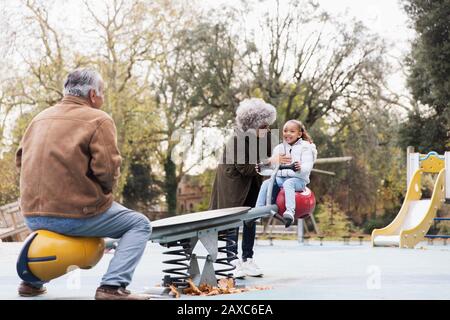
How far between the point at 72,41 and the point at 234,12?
5.68 meters

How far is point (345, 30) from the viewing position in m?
25.6

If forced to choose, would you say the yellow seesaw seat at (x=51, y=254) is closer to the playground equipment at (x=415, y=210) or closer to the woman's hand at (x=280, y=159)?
the woman's hand at (x=280, y=159)

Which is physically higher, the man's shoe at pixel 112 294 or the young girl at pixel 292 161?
the young girl at pixel 292 161

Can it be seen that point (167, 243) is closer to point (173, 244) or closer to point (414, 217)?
point (173, 244)

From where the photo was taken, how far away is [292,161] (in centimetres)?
697

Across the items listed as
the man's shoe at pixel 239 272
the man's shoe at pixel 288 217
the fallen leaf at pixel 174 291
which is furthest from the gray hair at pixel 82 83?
the man's shoe at pixel 239 272

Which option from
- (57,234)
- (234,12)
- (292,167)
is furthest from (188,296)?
(234,12)

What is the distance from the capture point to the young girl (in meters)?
6.77

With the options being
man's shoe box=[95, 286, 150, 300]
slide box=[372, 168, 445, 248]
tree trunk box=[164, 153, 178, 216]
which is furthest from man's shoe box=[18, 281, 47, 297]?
tree trunk box=[164, 153, 178, 216]

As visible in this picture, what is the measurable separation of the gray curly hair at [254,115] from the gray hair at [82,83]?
2.16 meters

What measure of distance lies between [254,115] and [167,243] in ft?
5.66

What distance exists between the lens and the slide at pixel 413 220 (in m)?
14.3

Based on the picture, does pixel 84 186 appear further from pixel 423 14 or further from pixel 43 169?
pixel 423 14
